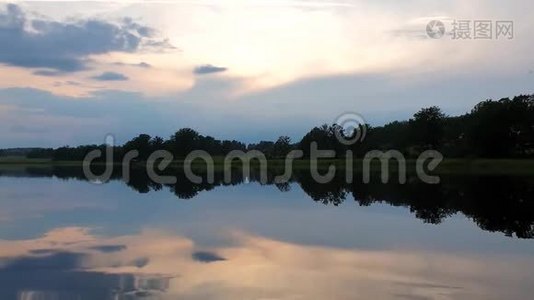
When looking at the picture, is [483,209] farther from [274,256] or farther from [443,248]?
[274,256]

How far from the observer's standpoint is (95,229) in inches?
562

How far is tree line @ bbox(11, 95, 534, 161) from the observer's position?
164 feet

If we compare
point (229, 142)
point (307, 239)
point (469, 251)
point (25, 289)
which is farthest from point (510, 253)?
point (229, 142)

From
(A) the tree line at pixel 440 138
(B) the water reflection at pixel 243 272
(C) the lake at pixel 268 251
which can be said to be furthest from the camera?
(A) the tree line at pixel 440 138

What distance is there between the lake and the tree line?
3239cm

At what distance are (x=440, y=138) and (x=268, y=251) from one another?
51.8 meters

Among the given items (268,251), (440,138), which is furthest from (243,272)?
(440,138)

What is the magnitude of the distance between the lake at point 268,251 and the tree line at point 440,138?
1275 inches

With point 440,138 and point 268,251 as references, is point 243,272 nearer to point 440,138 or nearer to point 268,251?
point 268,251

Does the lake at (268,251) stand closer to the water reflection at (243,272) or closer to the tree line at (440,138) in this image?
the water reflection at (243,272)

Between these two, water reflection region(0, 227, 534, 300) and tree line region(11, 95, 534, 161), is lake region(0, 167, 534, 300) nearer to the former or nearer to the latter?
water reflection region(0, 227, 534, 300)

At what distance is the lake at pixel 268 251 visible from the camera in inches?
312

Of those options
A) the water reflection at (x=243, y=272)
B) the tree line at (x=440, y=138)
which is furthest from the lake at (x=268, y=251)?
the tree line at (x=440, y=138)

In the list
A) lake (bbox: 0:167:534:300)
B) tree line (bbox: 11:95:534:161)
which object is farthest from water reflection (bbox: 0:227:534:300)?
tree line (bbox: 11:95:534:161)
